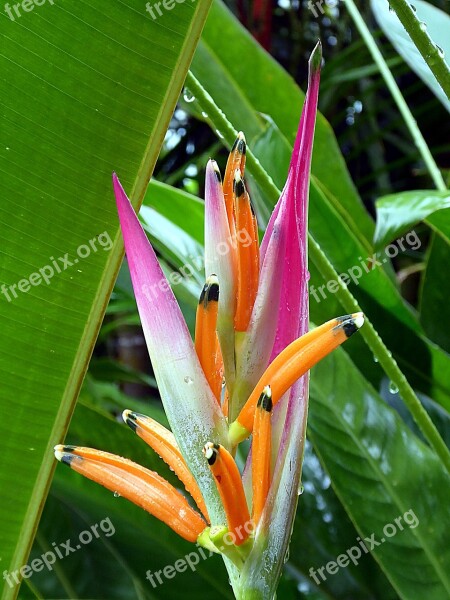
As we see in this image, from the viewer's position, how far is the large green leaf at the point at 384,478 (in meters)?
0.49

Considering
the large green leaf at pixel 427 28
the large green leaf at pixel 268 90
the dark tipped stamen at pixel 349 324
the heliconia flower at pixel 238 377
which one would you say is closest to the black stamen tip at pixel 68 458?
the heliconia flower at pixel 238 377

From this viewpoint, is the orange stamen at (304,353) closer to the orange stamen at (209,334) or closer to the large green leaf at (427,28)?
the orange stamen at (209,334)

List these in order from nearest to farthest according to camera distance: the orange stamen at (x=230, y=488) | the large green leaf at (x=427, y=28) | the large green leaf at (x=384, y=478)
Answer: the orange stamen at (x=230, y=488) → the large green leaf at (x=384, y=478) → the large green leaf at (x=427, y=28)

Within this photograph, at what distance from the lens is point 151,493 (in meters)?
0.26

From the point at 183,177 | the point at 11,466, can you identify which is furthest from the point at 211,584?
the point at 183,177

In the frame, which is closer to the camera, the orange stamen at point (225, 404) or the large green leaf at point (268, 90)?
the orange stamen at point (225, 404)

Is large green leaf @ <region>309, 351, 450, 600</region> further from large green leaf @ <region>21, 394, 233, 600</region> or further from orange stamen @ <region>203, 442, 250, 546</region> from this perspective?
orange stamen @ <region>203, 442, 250, 546</region>

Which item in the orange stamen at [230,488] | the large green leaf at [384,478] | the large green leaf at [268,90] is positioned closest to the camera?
the orange stamen at [230,488]

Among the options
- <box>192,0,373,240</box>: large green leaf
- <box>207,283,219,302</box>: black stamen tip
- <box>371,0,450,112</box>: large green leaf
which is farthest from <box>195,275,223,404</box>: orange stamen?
<box>192,0,373,240</box>: large green leaf

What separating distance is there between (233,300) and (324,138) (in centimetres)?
59

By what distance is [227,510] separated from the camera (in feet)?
0.80

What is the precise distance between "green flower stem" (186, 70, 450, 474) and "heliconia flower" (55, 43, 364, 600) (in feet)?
0.37

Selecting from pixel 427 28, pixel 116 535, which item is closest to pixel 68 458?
pixel 116 535

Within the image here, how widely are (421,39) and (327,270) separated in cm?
15
